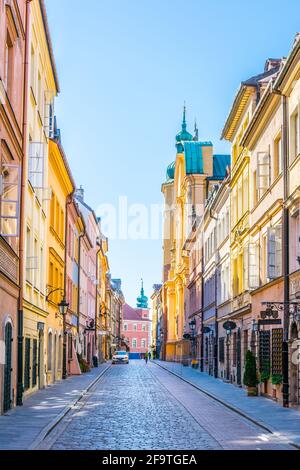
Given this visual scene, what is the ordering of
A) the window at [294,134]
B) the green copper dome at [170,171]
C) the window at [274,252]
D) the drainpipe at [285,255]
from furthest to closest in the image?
the green copper dome at [170,171] < the window at [274,252] < the drainpipe at [285,255] < the window at [294,134]

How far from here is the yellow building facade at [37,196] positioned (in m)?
26.5

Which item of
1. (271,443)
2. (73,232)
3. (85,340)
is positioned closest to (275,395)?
(271,443)

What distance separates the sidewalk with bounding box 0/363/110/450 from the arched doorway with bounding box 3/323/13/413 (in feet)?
0.94

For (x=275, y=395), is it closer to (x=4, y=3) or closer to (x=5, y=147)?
(x=5, y=147)

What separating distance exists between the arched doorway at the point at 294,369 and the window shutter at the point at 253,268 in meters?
6.72

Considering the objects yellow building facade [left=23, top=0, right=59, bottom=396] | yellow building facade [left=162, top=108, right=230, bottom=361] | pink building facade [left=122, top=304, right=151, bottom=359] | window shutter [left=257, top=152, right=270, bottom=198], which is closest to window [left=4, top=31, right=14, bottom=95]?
yellow building facade [left=23, top=0, right=59, bottom=396]

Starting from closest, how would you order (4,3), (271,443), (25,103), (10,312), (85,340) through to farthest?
1. (271,443)
2. (4,3)
3. (10,312)
4. (25,103)
5. (85,340)

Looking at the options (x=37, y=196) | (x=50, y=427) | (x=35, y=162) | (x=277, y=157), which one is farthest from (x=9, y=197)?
(x=277, y=157)

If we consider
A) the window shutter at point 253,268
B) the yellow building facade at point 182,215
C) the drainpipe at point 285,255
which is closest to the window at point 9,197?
the drainpipe at point 285,255

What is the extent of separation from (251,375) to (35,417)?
11.5 metres

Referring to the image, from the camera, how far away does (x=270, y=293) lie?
1094 inches

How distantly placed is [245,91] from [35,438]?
21.0m

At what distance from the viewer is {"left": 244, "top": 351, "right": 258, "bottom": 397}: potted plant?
97.1 feet

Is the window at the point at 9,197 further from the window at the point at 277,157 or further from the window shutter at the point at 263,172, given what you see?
the window shutter at the point at 263,172
